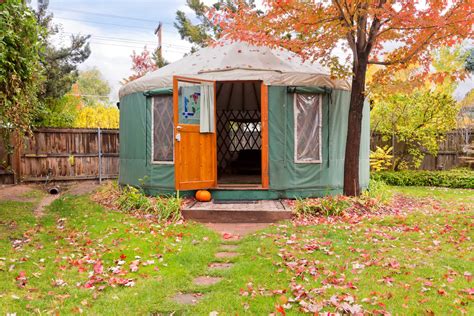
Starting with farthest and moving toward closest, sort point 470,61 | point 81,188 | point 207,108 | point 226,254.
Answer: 1. point 470,61
2. point 81,188
3. point 207,108
4. point 226,254

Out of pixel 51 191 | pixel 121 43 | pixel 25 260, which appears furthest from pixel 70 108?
pixel 121 43

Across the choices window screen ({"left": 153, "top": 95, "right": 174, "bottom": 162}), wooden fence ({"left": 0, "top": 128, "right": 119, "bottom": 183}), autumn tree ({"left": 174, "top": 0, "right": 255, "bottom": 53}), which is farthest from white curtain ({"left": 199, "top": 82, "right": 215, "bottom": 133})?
autumn tree ({"left": 174, "top": 0, "right": 255, "bottom": 53})

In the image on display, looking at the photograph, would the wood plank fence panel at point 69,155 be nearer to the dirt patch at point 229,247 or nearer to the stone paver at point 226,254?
the dirt patch at point 229,247

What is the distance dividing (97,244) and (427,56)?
4827 mm

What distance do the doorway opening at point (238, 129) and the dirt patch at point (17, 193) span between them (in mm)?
3474

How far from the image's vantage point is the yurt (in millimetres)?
5367

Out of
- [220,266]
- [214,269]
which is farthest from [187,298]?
[220,266]

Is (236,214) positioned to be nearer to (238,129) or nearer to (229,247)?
(229,247)

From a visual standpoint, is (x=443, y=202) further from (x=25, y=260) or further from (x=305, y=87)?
(x=25, y=260)

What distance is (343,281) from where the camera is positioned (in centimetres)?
262

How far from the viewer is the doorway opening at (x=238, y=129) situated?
27.8 ft

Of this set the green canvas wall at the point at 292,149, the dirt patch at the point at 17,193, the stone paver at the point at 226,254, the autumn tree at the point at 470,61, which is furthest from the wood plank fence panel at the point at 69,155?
the autumn tree at the point at 470,61

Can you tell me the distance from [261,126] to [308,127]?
66 centimetres

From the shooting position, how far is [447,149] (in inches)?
376
